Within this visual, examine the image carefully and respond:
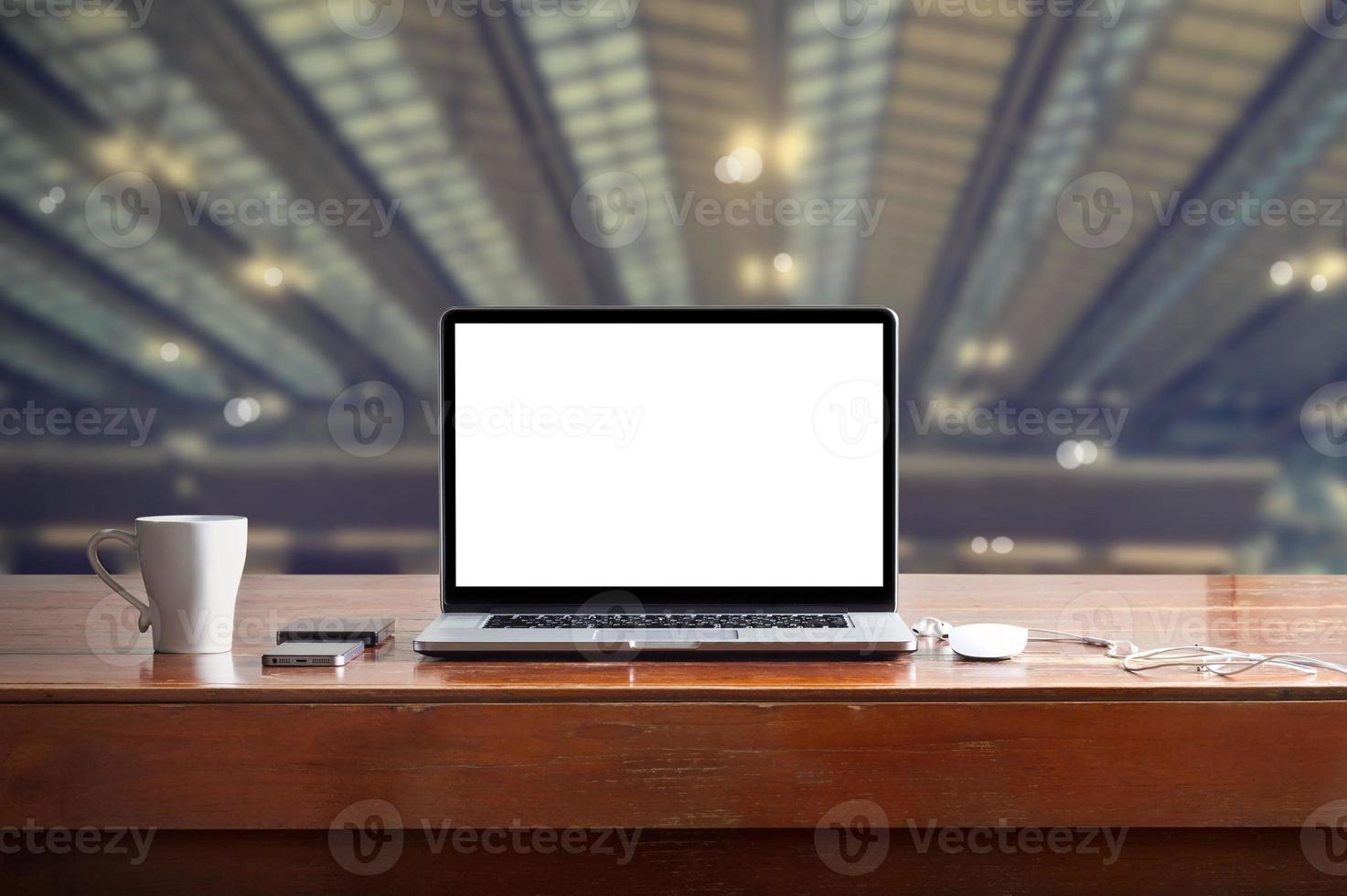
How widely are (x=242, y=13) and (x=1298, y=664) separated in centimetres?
202

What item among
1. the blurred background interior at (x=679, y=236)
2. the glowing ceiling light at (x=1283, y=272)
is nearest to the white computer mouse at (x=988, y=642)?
the blurred background interior at (x=679, y=236)

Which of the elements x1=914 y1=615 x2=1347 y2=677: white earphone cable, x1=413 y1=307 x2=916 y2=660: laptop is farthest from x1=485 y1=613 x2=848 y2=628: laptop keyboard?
x1=914 y1=615 x2=1347 y2=677: white earphone cable

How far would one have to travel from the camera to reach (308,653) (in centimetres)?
72

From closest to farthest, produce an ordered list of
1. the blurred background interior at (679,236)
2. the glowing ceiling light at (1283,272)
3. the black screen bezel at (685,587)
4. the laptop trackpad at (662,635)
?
the laptop trackpad at (662,635), the black screen bezel at (685,587), the blurred background interior at (679,236), the glowing ceiling light at (1283,272)

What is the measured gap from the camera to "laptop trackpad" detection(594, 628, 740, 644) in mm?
745

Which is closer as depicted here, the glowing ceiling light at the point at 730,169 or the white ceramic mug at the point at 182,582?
the white ceramic mug at the point at 182,582

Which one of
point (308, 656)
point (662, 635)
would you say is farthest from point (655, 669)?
point (308, 656)

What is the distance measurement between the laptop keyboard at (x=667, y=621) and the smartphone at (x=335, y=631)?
3.8 inches

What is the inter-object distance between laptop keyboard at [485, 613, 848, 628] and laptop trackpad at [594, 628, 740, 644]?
0.05ft

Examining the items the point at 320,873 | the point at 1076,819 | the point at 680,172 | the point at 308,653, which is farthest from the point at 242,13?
the point at 1076,819

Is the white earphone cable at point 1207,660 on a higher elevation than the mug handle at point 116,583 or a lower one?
lower

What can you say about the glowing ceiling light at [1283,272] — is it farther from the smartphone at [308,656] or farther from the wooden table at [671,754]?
the smartphone at [308,656]

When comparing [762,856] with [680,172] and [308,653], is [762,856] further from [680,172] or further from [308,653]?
[680,172]

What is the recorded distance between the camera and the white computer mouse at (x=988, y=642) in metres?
0.75
